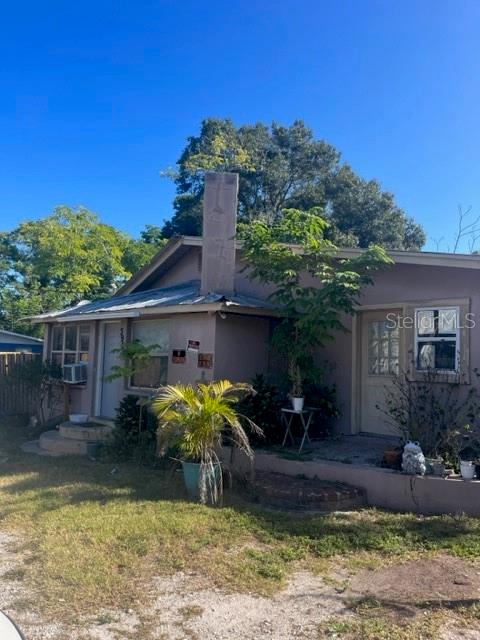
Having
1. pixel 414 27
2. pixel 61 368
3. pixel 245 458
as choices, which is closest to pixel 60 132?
pixel 61 368

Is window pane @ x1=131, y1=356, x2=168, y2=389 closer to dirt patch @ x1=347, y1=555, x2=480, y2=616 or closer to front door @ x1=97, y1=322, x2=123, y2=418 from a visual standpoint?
front door @ x1=97, y1=322, x2=123, y2=418

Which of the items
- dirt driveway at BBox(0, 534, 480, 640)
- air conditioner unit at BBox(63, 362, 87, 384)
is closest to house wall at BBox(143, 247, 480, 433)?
dirt driveway at BBox(0, 534, 480, 640)

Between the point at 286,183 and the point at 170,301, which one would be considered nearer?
the point at 170,301

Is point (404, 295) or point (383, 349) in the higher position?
point (404, 295)

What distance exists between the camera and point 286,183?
3070 cm

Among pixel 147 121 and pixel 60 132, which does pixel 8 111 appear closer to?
pixel 60 132

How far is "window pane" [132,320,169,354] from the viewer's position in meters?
10.5

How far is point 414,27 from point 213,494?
28.5ft

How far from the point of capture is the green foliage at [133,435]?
890 centimetres

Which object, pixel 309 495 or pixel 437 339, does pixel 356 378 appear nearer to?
pixel 437 339

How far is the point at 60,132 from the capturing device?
16.1 meters

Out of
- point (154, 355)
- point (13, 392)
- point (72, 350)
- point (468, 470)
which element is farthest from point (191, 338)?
point (13, 392)

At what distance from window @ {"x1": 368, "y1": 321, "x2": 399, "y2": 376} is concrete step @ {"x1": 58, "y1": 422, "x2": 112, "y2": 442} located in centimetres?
483

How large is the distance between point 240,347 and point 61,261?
742 inches
